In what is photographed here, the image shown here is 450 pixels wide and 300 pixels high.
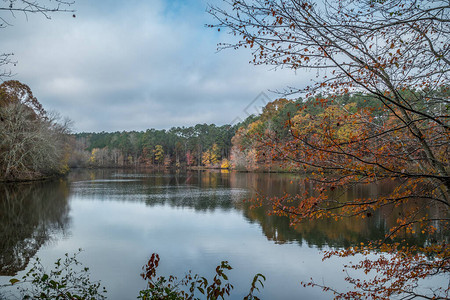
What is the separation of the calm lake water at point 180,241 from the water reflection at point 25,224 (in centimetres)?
3

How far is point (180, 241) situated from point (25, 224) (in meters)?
6.25

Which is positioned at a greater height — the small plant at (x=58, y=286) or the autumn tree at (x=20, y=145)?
the autumn tree at (x=20, y=145)

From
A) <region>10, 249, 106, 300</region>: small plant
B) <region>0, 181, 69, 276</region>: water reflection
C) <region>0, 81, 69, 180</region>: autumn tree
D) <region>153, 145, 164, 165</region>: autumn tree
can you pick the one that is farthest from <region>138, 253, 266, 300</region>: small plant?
<region>153, 145, 164, 165</region>: autumn tree

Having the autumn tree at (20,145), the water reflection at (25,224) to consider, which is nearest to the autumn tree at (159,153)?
the autumn tree at (20,145)

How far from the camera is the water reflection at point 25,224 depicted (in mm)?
7768

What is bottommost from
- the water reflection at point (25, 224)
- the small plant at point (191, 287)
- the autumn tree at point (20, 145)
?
the water reflection at point (25, 224)

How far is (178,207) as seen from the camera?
16.5 m

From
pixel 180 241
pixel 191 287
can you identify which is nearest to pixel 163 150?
pixel 180 241

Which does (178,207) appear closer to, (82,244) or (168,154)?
(82,244)

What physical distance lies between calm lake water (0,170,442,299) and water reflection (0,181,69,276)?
1.1 inches

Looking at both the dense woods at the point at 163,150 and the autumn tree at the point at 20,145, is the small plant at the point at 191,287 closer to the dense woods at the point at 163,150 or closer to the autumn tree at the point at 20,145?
the autumn tree at the point at 20,145

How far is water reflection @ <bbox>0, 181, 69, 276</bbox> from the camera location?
7.77m

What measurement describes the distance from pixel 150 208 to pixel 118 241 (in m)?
6.20

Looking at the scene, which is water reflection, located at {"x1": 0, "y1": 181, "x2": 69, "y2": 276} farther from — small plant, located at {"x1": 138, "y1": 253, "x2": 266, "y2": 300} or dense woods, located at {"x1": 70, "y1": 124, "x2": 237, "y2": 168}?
dense woods, located at {"x1": 70, "y1": 124, "x2": 237, "y2": 168}
